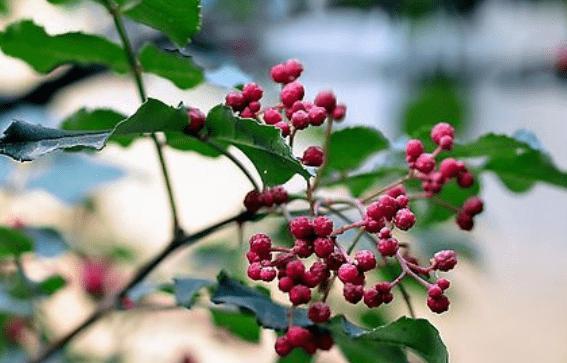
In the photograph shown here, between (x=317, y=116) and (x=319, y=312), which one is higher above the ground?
(x=317, y=116)

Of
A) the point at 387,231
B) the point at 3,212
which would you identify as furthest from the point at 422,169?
the point at 3,212

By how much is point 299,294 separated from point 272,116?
5.2 inches

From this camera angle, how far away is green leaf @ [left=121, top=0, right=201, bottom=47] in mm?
764

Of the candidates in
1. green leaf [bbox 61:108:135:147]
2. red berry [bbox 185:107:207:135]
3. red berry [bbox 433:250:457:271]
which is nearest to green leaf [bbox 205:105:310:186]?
red berry [bbox 185:107:207:135]

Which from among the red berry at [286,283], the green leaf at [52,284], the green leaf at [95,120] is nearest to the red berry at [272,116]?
the red berry at [286,283]

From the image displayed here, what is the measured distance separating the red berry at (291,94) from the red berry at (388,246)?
12cm

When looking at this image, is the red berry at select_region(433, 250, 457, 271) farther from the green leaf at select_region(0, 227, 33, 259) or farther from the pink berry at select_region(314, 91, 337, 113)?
the green leaf at select_region(0, 227, 33, 259)

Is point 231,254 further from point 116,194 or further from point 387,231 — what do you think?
point 116,194

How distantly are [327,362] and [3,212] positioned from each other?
22.8 inches

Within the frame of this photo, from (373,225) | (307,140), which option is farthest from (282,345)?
(307,140)

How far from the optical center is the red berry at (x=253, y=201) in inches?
28.4

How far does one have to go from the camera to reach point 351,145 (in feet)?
2.96

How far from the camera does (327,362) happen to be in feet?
4.87

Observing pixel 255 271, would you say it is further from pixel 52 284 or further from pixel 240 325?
pixel 52 284
